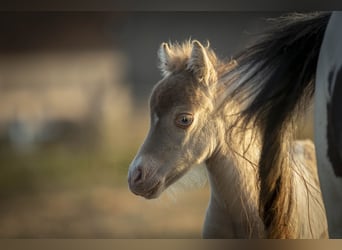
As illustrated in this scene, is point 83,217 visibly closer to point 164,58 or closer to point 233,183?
point 233,183

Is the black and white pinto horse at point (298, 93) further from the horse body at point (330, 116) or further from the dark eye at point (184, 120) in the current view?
the dark eye at point (184, 120)

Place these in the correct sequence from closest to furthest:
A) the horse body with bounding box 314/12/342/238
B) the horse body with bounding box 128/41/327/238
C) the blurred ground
→ the horse body with bounding box 314/12/342/238 < the horse body with bounding box 128/41/327/238 < the blurred ground

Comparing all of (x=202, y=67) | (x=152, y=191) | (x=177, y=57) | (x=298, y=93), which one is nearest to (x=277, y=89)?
(x=298, y=93)

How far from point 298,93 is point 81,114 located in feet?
3.05

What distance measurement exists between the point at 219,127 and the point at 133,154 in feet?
1.24

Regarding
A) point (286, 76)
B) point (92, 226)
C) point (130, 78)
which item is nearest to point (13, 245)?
point (92, 226)

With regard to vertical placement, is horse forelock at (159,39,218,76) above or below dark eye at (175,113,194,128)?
above

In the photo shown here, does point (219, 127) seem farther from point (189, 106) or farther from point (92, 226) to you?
point (92, 226)

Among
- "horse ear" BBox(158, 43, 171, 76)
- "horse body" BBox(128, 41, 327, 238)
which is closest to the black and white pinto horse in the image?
"horse body" BBox(128, 41, 327, 238)

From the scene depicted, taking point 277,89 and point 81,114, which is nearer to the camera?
point 277,89

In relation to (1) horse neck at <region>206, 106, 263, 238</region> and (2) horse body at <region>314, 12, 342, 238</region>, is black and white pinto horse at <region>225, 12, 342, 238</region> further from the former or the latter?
(1) horse neck at <region>206, 106, 263, 238</region>

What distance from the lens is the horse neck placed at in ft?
6.43

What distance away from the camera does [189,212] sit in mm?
2057

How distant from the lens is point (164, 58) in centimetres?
205
